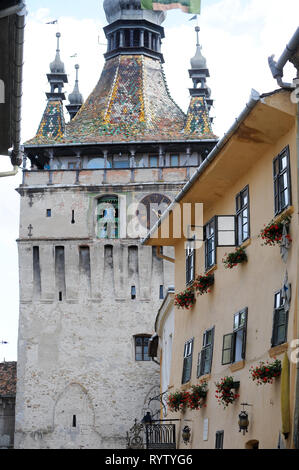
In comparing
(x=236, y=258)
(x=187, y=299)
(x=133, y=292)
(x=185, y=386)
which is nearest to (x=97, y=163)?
(x=133, y=292)

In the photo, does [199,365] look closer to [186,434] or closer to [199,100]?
[186,434]

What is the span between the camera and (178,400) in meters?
18.4

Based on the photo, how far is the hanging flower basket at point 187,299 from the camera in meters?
19.1

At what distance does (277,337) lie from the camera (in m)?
13.6

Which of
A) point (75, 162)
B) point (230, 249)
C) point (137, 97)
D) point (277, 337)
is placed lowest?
point (277, 337)

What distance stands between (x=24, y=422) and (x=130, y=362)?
465 centimetres

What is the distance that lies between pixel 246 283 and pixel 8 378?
29.0 m

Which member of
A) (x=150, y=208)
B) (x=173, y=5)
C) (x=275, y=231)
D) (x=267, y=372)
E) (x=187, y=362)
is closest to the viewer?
(x=267, y=372)

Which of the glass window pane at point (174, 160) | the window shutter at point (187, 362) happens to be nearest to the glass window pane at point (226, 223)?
the window shutter at point (187, 362)

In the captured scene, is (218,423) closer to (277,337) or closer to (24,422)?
(277,337)

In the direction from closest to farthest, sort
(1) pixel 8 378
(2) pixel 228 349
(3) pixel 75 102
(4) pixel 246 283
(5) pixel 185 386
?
(4) pixel 246 283 → (2) pixel 228 349 → (5) pixel 185 386 → (1) pixel 8 378 → (3) pixel 75 102

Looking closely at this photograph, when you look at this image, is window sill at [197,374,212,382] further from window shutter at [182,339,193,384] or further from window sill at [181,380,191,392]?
window shutter at [182,339,193,384]
